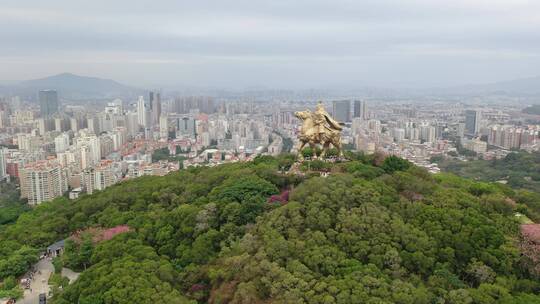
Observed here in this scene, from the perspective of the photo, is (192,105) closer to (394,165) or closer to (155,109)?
(155,109)

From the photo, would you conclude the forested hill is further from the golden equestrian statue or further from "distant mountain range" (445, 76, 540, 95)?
"distant mountain range" (445, 76, 540, 95)

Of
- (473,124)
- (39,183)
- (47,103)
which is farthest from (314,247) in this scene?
(47,103)

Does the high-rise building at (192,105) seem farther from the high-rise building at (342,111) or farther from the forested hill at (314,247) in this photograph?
the forested hill at (314,247)

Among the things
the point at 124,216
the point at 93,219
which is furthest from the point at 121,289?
the point at 93,219

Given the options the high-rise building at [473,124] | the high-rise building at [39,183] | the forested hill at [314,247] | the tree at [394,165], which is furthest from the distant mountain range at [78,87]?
the tree at [394,165]

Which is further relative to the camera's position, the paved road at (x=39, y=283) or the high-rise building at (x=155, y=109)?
the high-rise building at (x=155, y=109)

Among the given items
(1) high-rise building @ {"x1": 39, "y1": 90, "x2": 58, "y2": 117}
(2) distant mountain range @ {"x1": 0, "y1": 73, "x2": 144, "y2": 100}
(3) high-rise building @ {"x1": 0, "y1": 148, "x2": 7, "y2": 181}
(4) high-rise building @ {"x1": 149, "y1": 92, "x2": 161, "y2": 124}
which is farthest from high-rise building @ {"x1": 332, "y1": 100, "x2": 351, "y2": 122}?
(2) distant mountain range @ {"x1": 0, "y1": 73, "x2": 144, "y2": 100}

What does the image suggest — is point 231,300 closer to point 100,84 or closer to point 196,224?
point 196,224
